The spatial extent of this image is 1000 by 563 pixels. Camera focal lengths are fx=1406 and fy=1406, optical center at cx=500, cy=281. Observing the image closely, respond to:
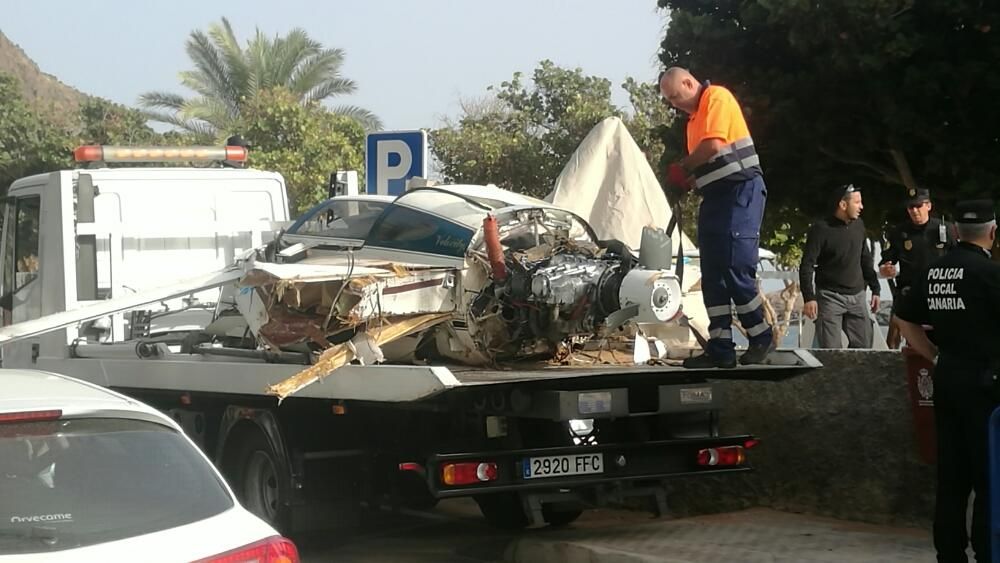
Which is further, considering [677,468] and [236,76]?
[236,76]

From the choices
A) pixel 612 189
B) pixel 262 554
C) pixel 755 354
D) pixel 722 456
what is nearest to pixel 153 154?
pixel 612 189

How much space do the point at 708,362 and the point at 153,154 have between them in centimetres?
612

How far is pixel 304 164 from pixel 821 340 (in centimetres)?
2121

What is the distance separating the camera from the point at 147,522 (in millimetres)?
4301

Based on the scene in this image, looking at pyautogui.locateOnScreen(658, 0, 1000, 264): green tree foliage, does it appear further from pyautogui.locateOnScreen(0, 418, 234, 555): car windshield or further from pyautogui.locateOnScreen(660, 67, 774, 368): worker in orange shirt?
pyautogui.locateOnScreen(0, 418, 234, 555): car windshield

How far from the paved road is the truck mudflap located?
1.44 feet

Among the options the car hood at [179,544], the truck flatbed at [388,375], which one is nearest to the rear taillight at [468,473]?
the truck flatbed at [388,375]

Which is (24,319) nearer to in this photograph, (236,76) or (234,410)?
(234,410)

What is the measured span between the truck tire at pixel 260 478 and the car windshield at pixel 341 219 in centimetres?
150

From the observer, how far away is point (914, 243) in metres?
10.3

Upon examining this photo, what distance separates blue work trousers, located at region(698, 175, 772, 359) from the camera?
7777 millimetres

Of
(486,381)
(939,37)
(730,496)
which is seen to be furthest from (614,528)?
(939,37)

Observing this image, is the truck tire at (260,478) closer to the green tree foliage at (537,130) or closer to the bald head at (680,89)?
the bald head at (680,89)

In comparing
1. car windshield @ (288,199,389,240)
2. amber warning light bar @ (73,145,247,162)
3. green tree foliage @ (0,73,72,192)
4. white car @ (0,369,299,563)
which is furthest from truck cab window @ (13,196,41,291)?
green tree foliage @ (0,73,72,192)
